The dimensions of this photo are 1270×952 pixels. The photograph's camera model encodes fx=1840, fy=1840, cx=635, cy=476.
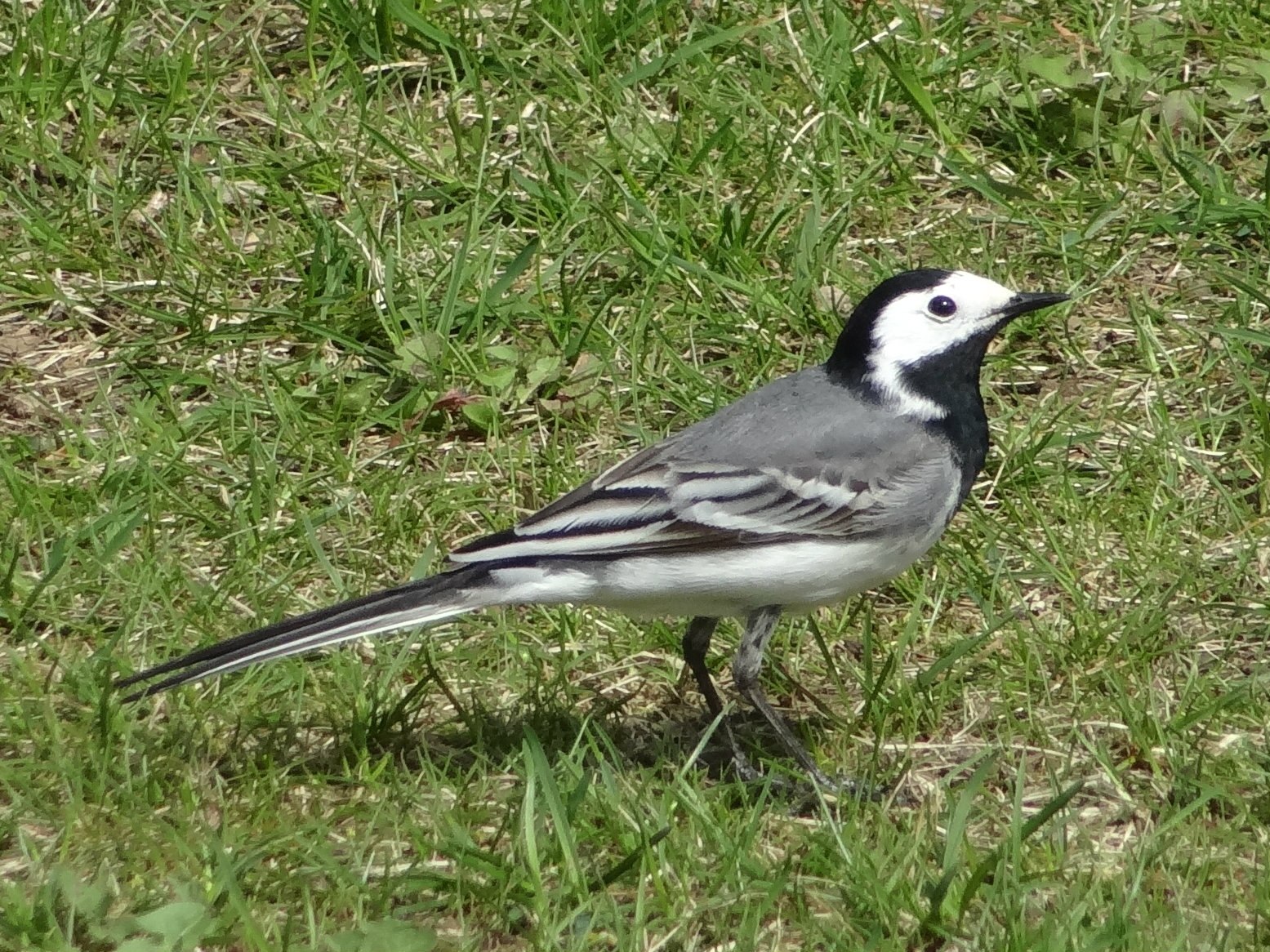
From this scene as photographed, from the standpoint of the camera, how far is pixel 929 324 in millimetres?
5141

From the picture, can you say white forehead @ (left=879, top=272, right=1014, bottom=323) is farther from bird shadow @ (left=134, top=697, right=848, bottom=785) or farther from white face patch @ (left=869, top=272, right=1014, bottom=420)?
bird shadow @ (left=134, top=697, right=848, bottom=785)

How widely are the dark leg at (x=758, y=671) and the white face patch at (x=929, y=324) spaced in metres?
0.73

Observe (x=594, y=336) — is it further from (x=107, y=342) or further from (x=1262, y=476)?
(x=1262, y=476)

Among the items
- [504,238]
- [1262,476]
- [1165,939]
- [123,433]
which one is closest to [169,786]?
[123,433]

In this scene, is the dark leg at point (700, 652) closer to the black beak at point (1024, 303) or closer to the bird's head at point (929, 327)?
the bird's head at point (929, 327)

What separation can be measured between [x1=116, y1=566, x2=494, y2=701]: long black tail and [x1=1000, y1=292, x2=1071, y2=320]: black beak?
165 cm

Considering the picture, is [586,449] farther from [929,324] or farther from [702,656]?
[929,324]

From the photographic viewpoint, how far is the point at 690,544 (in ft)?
15.9

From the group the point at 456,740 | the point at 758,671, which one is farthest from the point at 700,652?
the point at 456,740

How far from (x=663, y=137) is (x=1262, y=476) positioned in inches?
105

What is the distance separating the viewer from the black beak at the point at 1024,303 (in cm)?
511

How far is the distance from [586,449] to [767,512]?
1.50 meters

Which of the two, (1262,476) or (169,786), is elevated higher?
(169,786)

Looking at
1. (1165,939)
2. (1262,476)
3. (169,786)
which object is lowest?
(1262,476)
